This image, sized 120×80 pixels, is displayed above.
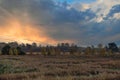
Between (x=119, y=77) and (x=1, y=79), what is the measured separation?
9268 millimetres

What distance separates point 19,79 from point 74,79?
4.61 m

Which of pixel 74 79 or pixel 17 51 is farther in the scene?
pixel 17 51

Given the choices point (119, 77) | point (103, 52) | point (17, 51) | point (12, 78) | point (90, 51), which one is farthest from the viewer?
point (90, 51)

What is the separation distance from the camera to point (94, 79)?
22250 mm

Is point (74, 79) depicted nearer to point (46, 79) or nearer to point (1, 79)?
point (46, 79)

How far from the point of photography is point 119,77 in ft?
78.3

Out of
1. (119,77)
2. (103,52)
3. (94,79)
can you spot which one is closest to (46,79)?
(94,79)

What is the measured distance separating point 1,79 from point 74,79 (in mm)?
6268

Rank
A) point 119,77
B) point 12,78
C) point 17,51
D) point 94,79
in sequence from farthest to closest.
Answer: point 17,51
point 12,78
point 119,77
point 94,79

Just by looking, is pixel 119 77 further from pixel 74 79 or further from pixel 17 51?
pixel 17 51

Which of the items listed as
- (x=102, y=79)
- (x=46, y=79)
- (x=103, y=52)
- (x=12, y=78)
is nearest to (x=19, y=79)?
(x=12, y=78)

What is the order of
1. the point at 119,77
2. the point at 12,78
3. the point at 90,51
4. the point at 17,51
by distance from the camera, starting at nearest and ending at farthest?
the point at 119,77 < the point at 12,78 < the point at 17,51 < the point at 90,51

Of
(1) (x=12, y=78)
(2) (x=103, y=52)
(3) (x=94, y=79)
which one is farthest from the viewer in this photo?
(2) (x=103, y=52)

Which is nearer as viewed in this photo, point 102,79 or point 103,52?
point 102,79
